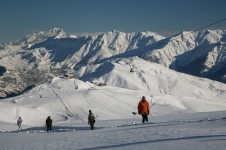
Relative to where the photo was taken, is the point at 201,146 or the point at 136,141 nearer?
the point at 201,146

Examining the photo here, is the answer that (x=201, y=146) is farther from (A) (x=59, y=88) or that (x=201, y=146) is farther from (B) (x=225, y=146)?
(A) (x=59, y=88)

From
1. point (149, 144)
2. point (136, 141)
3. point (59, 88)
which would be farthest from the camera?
point (59, 88)

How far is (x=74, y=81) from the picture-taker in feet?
615

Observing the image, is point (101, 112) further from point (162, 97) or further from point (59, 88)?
point (162, 97)

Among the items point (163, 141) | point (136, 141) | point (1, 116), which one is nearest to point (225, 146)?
point (163, 141)

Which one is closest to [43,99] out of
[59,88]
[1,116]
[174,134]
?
[59,88]

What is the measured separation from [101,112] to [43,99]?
3164 cm

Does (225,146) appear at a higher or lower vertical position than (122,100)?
lower

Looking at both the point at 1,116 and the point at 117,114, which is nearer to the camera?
the point at 1,116

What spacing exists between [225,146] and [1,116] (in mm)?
116150

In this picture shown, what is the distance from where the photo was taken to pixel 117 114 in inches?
5364

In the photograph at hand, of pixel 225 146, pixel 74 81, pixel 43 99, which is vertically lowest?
pixel 225 146

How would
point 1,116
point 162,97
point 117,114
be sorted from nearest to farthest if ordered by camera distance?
point 1,116 < point 117,114 < point 162,97

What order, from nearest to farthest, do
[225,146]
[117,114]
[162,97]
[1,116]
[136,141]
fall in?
[225,146]
[136,141]
[1,116]
[117,114]
[162,97]
